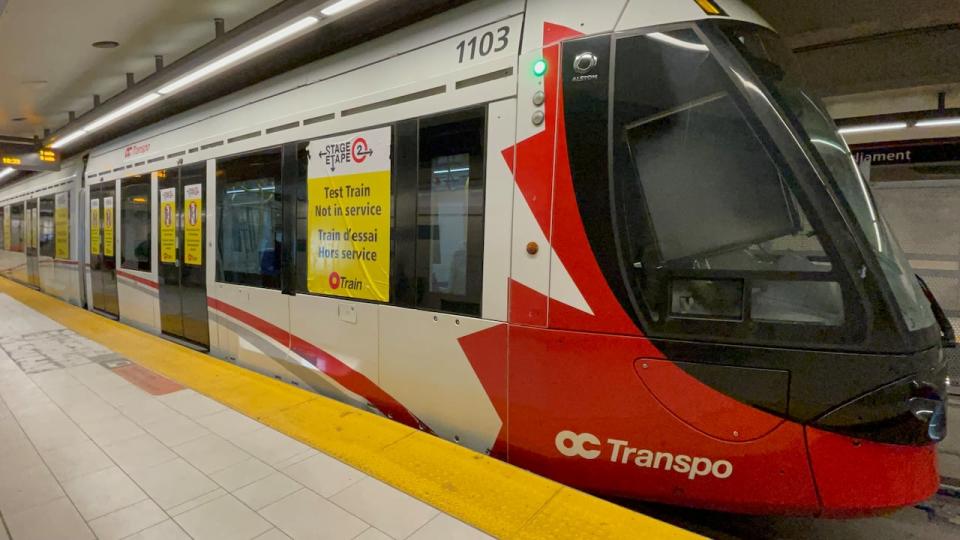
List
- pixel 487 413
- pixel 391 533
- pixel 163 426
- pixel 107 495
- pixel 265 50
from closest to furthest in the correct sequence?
pixel 391 533 → pixel 107 495 → pixel 487 413 → pixel 163 426 → pixel 265 50

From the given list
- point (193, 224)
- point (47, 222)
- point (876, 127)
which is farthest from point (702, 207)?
point (47, 222)

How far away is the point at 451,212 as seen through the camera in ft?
9.20

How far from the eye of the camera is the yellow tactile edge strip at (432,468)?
2002 mm

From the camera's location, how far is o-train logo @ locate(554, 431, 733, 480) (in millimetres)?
2084

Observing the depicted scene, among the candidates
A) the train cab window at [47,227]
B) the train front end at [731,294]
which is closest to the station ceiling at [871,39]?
the train front end at [731,294]

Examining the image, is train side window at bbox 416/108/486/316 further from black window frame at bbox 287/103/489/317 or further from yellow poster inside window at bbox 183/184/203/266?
yellow poster inside window at bbox 183/184/203/266

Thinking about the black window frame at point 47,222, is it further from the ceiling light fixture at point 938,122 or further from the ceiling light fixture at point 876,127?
the ceiling light fixture at point 938,122

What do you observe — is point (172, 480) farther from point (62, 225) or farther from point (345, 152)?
point (62, 225)

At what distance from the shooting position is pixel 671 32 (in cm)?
210

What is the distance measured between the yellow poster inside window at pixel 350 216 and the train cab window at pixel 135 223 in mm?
3710

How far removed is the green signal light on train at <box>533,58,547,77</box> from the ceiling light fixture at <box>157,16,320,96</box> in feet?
6.24

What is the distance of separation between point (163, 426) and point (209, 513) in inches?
54.7

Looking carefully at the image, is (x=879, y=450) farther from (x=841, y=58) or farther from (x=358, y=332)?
(x=841, y=58)

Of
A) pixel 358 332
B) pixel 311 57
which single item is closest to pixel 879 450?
pixel 358 332
